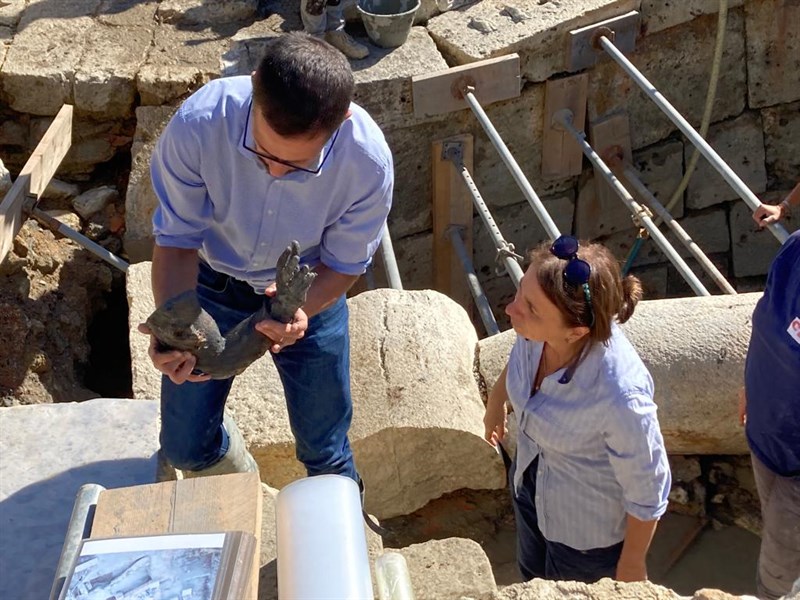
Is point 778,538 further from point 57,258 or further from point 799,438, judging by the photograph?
point 57,258

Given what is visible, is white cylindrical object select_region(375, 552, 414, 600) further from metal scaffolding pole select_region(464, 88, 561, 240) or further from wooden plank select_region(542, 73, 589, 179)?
wooden plank select_region(542, 73, 589, 179)

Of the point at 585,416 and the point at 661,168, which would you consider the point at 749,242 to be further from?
the point at 585,416

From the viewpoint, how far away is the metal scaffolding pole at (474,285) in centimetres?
464

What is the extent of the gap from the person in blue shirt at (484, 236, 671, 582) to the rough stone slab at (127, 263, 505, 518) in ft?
3.16

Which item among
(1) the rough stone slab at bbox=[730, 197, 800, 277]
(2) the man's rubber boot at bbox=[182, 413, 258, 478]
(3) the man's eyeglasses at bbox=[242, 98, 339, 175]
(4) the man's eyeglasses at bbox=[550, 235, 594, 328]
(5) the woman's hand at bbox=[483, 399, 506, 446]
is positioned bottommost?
(1) the rough stone slab at bbox=[730, 197, 800, 277]

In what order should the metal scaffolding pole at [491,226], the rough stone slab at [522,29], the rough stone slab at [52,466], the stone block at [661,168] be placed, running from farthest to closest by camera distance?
the stone block at [661,168], the rough stone slab at [522,29], the metal scaffolding pole at [491,226], the rough stone slab at [52,466]

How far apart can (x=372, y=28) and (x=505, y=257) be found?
5.81 ft

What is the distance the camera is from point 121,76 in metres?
5.07

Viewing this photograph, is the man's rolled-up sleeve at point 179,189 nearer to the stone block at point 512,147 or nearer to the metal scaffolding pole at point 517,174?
the metal scaffolding pole at point 517,174

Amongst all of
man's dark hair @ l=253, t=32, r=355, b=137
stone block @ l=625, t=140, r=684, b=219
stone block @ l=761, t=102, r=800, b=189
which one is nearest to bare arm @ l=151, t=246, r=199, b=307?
man's dark hair @ l=253, t=32, r=355, b=137

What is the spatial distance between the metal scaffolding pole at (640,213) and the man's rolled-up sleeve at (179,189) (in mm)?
2498

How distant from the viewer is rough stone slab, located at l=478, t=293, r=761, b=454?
A: 3752 millimetres

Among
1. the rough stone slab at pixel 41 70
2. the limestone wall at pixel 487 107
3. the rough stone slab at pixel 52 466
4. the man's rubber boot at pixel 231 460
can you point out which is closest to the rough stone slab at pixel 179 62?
the limestone wall at pixel 487 107

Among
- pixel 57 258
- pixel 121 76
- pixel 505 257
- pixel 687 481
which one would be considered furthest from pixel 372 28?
pixel 687 481
